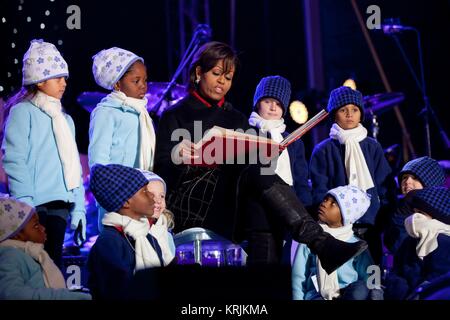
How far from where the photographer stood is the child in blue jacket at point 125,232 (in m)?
3.91

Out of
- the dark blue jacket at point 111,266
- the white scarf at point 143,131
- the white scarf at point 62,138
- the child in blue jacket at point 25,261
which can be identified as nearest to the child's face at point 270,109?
the white scarf at point 143,131

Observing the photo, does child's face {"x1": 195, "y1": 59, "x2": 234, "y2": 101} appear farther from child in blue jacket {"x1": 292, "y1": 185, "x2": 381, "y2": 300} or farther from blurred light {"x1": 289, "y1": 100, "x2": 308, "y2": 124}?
blurred light {"x1": 289, "y1": 100, "x2": 308, "y2": 124}

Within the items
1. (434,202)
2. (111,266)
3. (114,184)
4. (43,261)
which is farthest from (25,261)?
(434,202)

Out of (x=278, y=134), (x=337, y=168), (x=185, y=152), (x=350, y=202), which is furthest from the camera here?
(x=337, y=168)

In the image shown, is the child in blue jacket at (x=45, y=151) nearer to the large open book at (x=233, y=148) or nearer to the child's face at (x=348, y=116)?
the large open book at (x=233, y=148)

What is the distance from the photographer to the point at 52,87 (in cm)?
473

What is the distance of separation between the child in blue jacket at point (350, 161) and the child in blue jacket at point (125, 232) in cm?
142

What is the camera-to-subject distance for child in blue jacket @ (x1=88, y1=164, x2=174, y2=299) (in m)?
3.91

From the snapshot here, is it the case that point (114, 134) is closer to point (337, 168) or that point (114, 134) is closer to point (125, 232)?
point (125, 232)

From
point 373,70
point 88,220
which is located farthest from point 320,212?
point 373,70

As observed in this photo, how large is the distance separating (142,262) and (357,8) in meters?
4.69

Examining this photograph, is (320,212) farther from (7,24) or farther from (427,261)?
(7,24)

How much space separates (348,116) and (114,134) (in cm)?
167

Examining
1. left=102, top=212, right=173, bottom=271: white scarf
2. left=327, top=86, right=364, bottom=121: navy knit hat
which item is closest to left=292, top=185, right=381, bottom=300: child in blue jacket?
left=327, top=86, right=364, bottom=121: navy knit hat
